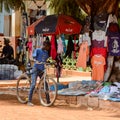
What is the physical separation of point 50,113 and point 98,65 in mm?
2972

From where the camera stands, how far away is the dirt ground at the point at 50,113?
31.1ft

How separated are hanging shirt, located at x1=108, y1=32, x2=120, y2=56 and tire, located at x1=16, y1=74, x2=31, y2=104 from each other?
94.0 inches

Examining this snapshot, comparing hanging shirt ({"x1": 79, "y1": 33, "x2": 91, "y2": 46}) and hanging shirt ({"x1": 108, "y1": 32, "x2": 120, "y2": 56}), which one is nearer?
hanging shirt ({"x1": 108, "y1": 32, "x2": 120, "y2": 56})

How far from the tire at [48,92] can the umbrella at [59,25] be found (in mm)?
2256

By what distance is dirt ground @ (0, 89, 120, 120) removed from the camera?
9492 millimetres

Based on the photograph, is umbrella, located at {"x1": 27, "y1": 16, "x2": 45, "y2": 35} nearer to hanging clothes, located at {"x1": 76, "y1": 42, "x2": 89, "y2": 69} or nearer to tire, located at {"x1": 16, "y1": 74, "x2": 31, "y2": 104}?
hanging clothes, located at {"x1": 76, "y1": 42, "x2": 89, "y2": 69}

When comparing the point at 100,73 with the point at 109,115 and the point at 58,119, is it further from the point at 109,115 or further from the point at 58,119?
the point at 58,119

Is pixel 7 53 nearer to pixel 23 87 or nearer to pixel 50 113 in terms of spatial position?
pixel 23 87

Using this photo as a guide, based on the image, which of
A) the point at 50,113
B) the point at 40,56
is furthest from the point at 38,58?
the point at 50,113

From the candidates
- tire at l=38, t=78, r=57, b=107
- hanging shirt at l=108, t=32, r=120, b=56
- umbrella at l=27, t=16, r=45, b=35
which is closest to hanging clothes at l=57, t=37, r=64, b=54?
umbrella at l=27, t=16, r=45, b=35

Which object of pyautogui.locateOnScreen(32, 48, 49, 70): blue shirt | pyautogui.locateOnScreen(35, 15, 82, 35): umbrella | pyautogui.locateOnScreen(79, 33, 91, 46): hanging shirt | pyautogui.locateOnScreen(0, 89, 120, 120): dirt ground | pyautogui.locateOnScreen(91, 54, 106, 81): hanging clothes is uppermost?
pyautogui.locateOnScreen(35, 15, 82, 35): umbrella

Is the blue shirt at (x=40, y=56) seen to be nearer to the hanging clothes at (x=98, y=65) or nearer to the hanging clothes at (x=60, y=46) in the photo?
the hanging clothes at (x=98, y=65)

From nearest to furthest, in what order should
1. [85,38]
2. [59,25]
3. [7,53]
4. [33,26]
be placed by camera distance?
[85,38] → [59,25] → [33,26] → [7,53]

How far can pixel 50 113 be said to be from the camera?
1008 cm
